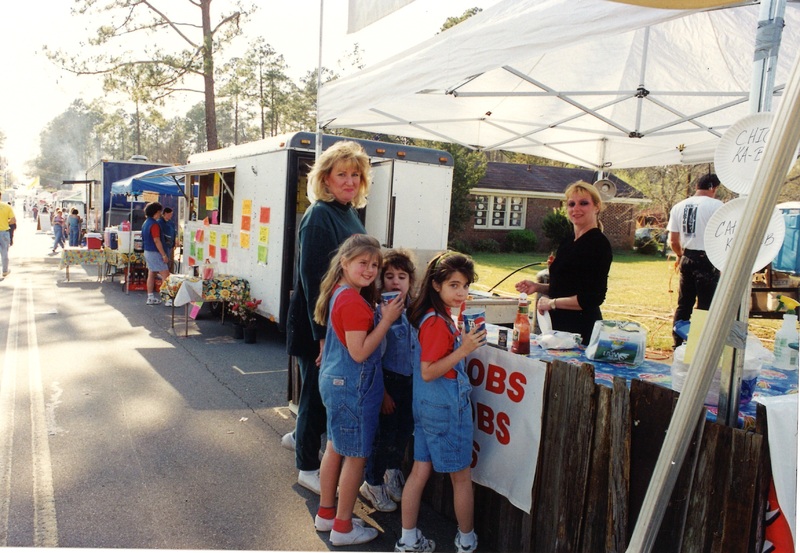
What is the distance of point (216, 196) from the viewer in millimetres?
9336

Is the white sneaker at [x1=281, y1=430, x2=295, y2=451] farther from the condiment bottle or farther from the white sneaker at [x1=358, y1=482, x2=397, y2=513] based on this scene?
the condiment bottle

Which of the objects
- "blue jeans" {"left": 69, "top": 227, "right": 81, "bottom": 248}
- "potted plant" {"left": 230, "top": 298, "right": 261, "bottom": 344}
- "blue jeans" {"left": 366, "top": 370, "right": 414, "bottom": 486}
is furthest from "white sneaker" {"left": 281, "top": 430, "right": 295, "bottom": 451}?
"blue jeans" {"left": 69, "top": 227, "right": 81, "bottom": 248}

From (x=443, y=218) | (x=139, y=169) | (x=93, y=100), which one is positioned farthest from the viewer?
(x=93, y=100)

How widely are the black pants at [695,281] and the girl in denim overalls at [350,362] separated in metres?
3.91

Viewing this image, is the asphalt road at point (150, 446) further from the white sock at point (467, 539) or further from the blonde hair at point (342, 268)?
the blonde hair at point (342, 268)

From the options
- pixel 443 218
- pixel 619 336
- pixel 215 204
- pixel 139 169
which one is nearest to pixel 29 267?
pixel 139 169

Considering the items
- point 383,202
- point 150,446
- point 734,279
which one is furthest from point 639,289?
point 734,279

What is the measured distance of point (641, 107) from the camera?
6418mm

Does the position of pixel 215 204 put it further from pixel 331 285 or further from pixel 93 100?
pixel 93 100

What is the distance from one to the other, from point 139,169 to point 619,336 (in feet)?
59.7

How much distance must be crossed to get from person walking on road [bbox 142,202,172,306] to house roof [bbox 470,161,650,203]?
16.3 metres

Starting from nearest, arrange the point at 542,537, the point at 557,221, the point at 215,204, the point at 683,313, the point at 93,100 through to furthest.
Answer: the point at 542,537
the point at 683,313
the point at 215,204
the point at 93,100
the point at 557,221

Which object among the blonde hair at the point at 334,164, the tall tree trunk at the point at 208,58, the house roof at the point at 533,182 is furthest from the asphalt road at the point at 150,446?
the house roof at the point at 533,182

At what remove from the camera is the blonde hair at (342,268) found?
2.83m
